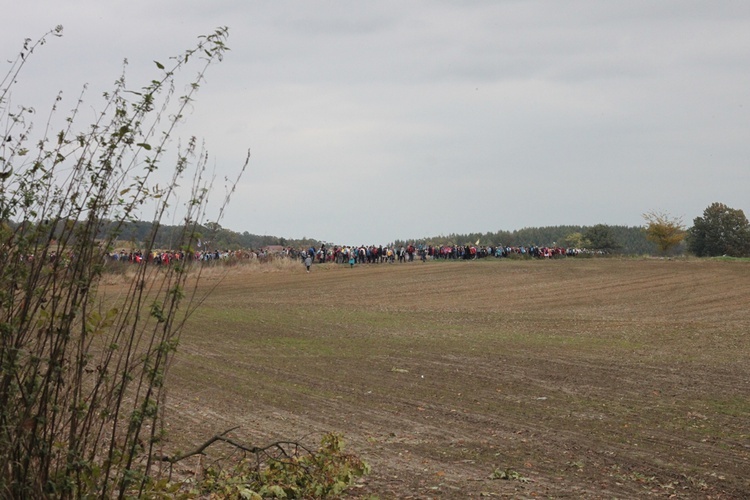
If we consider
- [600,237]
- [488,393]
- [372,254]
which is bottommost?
[488,393]

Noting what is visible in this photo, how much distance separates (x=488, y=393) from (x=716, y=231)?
400 ft

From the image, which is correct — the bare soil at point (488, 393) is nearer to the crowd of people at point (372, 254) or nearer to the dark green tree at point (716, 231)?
the crowd of people at point (372, 254)

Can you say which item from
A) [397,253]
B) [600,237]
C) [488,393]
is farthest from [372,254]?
[600,237]

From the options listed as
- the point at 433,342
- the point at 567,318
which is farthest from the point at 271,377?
the point at 567,318

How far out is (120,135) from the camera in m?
5.43

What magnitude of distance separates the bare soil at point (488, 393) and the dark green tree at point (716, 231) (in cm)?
9578

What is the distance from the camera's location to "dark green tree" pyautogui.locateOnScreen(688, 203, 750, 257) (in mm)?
128000

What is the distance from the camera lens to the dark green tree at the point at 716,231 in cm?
12800

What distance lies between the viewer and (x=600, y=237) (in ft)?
535

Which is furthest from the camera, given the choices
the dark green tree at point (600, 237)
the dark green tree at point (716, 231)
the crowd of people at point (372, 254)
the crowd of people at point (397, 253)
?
the dark green tree at point (600, 237)

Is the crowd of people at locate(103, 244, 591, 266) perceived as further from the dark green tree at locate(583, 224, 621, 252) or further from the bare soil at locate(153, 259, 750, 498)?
the dark green tree at locate(583, 224, 621, 252)

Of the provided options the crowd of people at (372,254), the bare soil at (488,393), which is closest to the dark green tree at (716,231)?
the crowd of people at (372,254)

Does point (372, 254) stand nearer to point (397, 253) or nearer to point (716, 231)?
point (397, 253)

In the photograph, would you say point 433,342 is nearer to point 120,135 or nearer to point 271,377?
point 271,377
